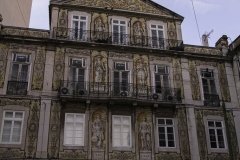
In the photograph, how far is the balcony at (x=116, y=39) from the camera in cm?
2156

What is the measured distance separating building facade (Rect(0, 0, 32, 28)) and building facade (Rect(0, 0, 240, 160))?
3772 mm

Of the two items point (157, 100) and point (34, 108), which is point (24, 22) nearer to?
point (34, 108)

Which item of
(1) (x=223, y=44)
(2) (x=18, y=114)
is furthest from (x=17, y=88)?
(1) (x=223, y=44)

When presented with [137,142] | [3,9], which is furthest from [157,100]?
[3,9]

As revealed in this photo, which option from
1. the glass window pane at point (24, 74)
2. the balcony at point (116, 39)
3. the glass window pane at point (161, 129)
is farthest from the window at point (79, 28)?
the glass window pane at point (161, 129)

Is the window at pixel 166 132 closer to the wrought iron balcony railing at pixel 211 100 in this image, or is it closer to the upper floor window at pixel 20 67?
the wrought iron balcony railing at pixel 211 100

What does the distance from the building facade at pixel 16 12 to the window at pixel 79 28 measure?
16.3 feet

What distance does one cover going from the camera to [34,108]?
753 inches

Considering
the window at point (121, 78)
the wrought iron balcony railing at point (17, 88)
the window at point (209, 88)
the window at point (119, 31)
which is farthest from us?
the window at point (119, 31)

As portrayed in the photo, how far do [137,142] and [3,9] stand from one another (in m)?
12.4

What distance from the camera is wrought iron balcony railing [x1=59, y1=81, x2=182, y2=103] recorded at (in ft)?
64.8

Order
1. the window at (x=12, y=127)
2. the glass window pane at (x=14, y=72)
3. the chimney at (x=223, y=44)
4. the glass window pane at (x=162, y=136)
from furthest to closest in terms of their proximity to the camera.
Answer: the chimney at (x=223, y=44), the glass window pane at (x=162, y=136), the glass window pane at (x=14, y=72), the window at (x=12, y=127)

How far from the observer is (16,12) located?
26.9 metres

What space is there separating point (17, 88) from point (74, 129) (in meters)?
3.78
